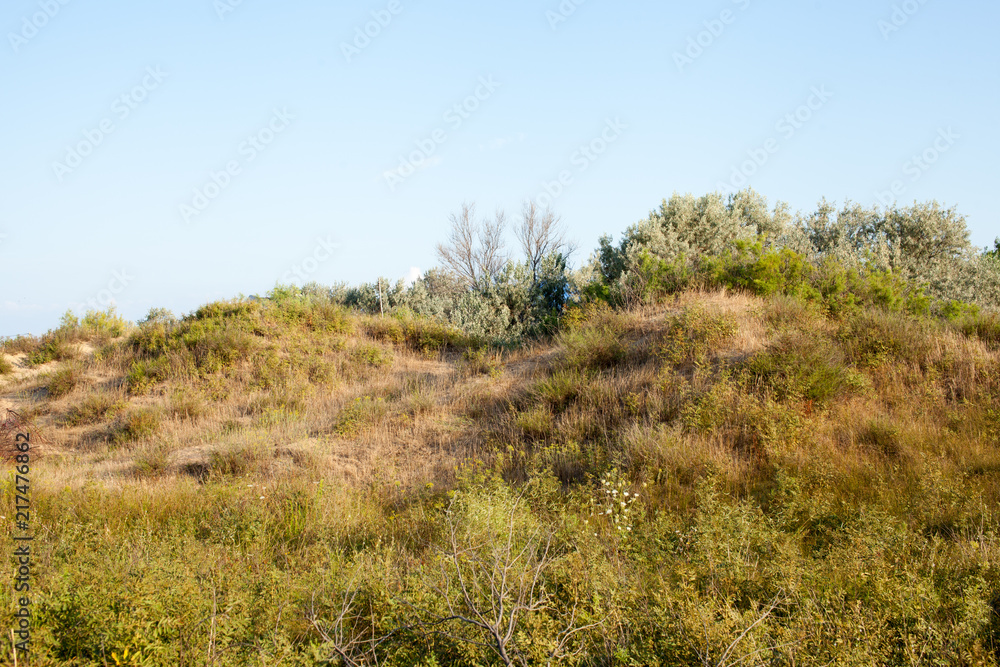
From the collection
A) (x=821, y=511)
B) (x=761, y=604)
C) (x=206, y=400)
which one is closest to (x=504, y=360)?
(x=206, y=400)

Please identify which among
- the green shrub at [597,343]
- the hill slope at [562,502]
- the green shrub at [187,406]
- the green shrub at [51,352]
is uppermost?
the green shrub at [51,352]

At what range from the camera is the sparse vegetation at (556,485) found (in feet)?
10.4

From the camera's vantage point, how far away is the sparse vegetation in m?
3.18

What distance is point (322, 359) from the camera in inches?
504

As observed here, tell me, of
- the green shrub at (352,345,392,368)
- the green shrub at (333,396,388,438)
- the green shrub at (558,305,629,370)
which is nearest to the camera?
the green shrub at (333,396,388,438)

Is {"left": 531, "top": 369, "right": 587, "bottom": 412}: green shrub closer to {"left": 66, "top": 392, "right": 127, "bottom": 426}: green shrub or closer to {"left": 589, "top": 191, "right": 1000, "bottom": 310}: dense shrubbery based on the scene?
{"left": 589, "top": 191, "right": 1000, "bottom": 310}: dense shrubbery

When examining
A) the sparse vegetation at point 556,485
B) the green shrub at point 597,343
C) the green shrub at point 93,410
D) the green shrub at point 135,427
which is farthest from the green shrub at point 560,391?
the green shrub at point 93,410

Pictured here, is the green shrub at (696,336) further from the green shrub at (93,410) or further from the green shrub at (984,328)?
the green shrub at (93,410)

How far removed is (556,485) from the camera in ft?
19.8

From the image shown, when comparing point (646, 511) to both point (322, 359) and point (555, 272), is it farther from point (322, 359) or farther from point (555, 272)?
point (555, 272)

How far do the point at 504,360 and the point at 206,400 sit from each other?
6.30 metres

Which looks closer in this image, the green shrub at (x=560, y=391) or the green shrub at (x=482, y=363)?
the green shrub at (x=560, y=391)

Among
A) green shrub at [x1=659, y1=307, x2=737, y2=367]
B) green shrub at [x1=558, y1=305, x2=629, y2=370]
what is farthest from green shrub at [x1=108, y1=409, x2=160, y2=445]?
green shrub at [x1=659, y1=307, x2=737, y2=367]

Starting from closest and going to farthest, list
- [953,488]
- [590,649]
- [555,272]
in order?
[590,649], [953,488], [555,272]
